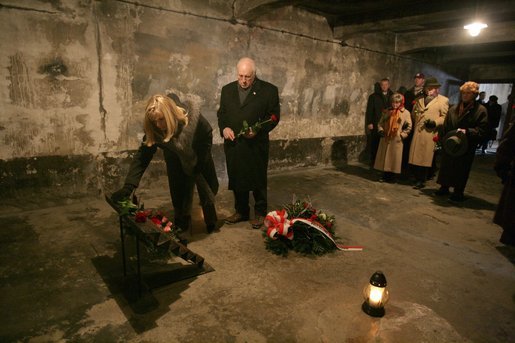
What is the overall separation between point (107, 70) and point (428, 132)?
5466mm

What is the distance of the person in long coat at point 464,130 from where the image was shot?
4.88m

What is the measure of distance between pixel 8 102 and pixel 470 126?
6358 mm

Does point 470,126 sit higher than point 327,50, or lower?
lower

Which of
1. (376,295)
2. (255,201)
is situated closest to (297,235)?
(255,201)

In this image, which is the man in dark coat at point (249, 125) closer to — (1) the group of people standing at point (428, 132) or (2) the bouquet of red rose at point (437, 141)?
(1) the group of people standing at point (428, 132)

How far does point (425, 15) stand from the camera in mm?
6230

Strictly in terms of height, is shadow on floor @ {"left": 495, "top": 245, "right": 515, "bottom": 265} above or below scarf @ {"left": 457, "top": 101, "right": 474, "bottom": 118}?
below

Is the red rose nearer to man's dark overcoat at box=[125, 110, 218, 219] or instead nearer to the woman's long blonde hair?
man's dark overcoat at box=[125, 110, 218, 219]

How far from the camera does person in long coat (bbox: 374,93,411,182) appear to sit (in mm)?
6113

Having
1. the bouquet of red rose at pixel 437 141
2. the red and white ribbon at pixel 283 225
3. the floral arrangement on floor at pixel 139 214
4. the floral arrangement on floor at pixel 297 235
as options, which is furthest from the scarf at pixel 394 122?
the floral arrangement on floor at pixel 139 214

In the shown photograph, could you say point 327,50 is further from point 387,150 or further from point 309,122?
point 387,150

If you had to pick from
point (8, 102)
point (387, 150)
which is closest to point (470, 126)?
point (387, 150)

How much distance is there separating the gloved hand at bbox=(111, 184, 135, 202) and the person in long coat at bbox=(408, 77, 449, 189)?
17.3 feet

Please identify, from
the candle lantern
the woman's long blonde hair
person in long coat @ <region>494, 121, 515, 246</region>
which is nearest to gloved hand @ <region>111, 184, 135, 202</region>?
the woman's long blonde hair
